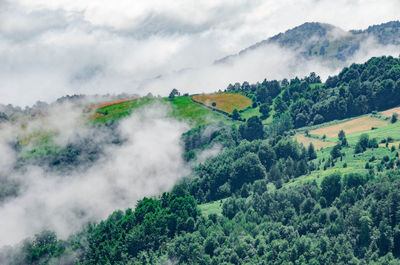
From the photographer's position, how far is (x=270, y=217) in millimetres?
141375

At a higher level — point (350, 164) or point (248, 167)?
point (248, 167)

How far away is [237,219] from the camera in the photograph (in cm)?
14562

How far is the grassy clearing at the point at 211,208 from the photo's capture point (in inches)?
6358

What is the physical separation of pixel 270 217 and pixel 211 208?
3071 centimetres

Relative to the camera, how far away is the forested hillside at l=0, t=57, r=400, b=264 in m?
118

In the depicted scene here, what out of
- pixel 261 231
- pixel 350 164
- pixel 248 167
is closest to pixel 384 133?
pixel 350 164

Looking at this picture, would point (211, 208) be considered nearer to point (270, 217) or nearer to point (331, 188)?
point (270, 217)

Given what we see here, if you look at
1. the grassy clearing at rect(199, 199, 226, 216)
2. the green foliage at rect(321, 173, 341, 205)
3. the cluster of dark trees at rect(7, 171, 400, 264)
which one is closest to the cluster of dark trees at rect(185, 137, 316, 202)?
the grassy clearing at rect(199, 199, 226, 216)

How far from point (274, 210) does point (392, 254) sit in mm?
37176

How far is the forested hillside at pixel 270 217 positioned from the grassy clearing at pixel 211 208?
1.57 ft

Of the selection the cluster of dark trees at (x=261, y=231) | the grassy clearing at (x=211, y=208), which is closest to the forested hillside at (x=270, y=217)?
the cluster of dark trees at (x=261, y=231)

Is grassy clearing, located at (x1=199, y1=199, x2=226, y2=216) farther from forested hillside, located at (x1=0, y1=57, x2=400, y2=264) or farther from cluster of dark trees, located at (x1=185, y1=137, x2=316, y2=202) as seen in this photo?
cluster of dark trees, located at (x1=185, y1=137, x2=316, y2=202)

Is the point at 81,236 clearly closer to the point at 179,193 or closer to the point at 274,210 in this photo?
the point at 179,193

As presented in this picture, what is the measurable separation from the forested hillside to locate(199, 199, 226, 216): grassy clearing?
478 millimetres
